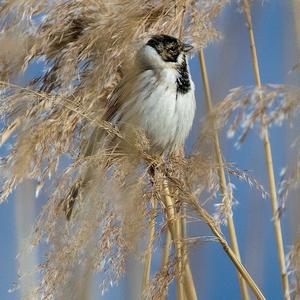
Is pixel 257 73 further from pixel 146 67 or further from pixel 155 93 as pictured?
pixel 146 67

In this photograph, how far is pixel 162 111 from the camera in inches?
102

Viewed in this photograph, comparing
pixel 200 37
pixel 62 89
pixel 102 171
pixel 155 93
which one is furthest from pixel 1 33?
pixel 155 93

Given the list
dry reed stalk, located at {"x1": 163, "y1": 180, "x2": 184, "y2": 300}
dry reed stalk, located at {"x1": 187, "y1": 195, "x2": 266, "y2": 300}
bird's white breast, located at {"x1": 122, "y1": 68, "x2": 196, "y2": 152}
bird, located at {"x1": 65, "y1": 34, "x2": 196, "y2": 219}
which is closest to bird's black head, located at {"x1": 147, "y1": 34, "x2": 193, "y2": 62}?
bird, located at {"x1": 65, "y1": 34, "x2": 196, "y2": 219}

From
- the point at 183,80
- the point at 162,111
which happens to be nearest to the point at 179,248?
the point at 162,111

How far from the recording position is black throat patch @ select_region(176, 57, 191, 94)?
2627mm

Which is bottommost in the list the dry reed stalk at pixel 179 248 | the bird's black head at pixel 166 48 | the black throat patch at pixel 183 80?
the dry reed stalk at pixel 179 248

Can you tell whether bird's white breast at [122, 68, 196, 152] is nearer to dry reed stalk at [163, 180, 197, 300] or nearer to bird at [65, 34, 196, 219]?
bird at [65, 34, 196, 219]

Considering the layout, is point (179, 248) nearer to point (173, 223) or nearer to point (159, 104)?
point (173, 223)

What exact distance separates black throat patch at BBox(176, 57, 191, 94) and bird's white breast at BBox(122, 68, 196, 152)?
1 cm

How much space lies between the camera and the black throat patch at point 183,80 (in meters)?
2.63

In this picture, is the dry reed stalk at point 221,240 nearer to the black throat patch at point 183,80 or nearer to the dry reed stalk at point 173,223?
the dry reed stalk at point 173,223

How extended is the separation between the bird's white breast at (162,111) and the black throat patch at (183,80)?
1 centimetres

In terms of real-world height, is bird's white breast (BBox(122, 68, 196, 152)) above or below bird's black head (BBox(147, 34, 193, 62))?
below

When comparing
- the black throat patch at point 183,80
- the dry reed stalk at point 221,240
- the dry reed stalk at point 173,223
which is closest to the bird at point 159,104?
the black throat patch at point 183,80
